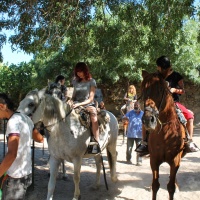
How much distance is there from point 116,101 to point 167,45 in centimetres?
1463

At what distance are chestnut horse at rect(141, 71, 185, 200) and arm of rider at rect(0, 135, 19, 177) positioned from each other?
2240 mm

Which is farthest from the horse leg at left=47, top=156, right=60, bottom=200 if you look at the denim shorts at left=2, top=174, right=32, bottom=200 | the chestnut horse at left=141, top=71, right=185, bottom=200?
the denim shorts at left=2, top=174, right=32, bottom=200

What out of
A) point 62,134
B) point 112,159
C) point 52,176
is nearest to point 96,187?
point 112,159

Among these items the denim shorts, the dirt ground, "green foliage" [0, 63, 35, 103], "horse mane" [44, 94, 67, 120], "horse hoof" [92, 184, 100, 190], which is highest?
"green foliage" [0, 63, 35, 103]

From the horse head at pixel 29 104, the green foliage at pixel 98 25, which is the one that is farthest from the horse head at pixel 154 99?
the green foliage at pixel 98 25

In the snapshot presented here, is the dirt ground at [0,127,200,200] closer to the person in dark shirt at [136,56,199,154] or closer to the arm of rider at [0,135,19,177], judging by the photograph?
the person in dark shirt at [136,56,199,154]

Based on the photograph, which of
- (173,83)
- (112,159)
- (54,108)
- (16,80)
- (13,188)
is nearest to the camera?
(13,188)

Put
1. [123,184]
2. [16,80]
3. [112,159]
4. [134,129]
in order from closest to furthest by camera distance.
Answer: [112,159]
[123,184]
[134,129]
[16,80]

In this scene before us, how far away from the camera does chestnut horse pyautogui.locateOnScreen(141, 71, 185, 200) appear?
15.9 ft

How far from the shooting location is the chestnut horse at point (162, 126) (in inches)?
191

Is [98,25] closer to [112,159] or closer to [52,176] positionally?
[112,159]

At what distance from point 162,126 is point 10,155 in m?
2.98

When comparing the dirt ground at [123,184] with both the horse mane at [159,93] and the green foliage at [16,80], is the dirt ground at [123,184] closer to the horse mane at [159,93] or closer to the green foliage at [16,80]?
the horse mane at [159,93]

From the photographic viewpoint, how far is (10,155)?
299 centimetres
